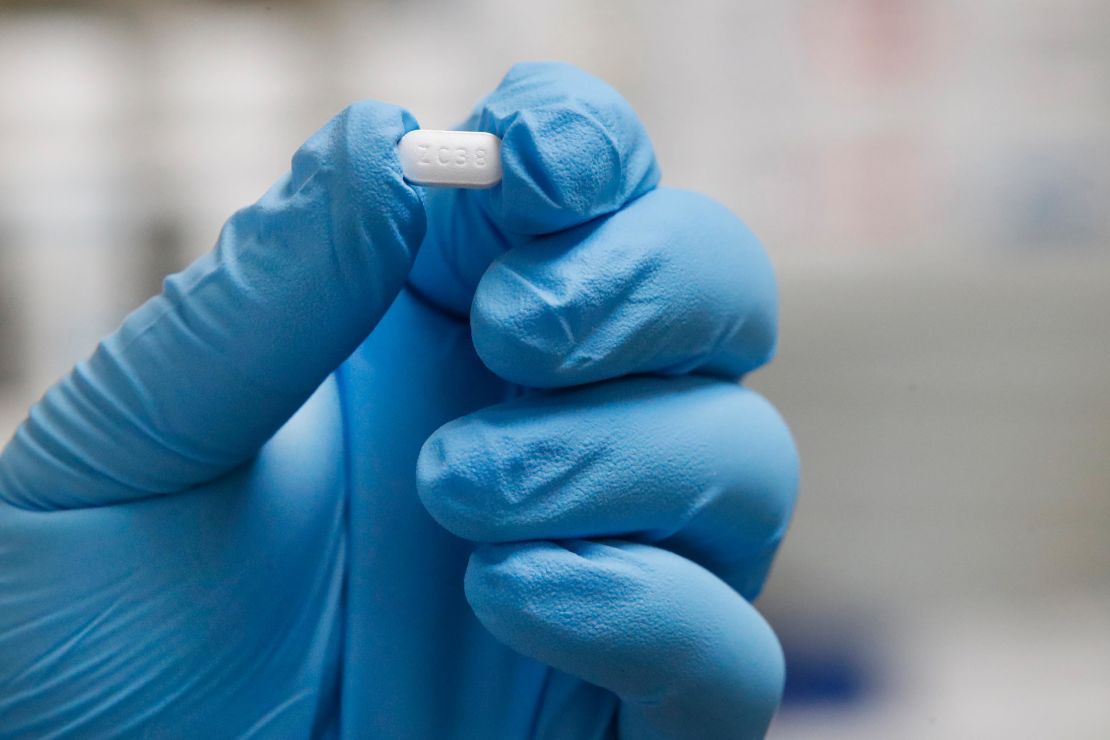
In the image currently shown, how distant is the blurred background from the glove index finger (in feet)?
1.70

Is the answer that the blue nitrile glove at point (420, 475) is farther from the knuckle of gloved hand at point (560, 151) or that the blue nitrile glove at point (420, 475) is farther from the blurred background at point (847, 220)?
the blurred background at point (847, 220)

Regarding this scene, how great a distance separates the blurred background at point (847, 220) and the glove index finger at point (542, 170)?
0.52 meters

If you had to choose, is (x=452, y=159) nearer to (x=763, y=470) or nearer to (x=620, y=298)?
(x=620, y=298)

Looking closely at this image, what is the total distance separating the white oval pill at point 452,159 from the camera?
552 mm

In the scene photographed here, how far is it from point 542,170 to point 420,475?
0.20m

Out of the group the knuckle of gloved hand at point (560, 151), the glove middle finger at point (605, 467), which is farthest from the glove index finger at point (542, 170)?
the glove middle finger at point (605, 467)

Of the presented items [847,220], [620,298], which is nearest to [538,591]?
[620,298]

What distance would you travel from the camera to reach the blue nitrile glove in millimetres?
561

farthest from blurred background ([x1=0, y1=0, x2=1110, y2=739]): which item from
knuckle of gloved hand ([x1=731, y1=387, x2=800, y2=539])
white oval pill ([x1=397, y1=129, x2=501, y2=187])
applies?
white oval pill ([x1=397, y1=129, x2=501, y2=187])

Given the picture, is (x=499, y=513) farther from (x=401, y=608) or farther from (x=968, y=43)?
(x=968, y=43)

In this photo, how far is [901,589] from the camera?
4.02 feet

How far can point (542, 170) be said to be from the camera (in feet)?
1.79

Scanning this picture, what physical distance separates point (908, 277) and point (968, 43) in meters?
0.33

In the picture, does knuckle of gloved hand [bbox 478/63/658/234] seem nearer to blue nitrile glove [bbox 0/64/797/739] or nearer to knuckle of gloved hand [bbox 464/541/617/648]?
blue nitrile glove [bbox 0/64/797/739]
